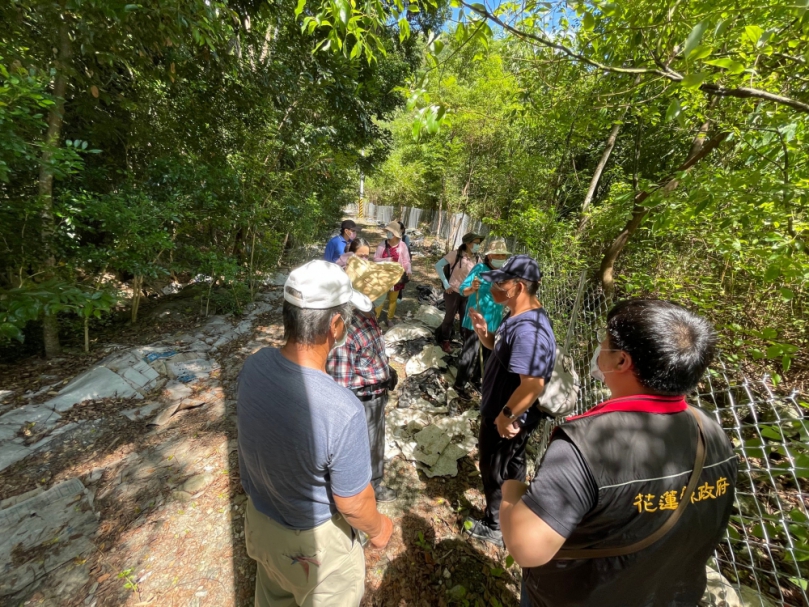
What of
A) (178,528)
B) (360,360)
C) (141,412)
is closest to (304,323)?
(360,360)

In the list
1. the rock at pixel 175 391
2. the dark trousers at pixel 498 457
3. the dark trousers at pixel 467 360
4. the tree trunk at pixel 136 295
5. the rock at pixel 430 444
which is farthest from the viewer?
the tree trunk at pixel 136 295

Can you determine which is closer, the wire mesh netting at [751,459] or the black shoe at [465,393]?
the wire mesh netting at [751,459]

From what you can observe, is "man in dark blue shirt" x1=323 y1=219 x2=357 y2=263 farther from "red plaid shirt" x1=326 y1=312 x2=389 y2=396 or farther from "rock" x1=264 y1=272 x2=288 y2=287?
"red plaid shirt" x1=326 y1=312 x2=389 y2=396

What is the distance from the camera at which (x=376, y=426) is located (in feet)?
7.39

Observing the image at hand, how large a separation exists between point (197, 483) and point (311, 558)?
207cm

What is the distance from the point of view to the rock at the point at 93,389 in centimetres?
335

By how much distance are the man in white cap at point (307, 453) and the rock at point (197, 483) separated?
172 cm

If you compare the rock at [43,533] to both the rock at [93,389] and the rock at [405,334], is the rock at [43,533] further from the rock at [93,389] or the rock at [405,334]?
the rock at [405,334]

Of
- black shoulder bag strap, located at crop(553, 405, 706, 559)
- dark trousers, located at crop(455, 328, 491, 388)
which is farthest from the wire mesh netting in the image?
dark trousers, located at crop(455, 328, 491, 388)

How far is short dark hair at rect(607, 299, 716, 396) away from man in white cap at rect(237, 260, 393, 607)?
990mm

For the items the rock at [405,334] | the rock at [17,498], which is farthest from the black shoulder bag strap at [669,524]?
the rock at [405,334]

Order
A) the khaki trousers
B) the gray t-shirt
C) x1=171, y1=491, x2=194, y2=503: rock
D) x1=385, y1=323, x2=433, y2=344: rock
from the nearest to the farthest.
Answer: the gray t-shirt → the khaki trousers → x1=171, y1=491, x2=194, y2=503: rock → x1=385, y1=323, x2=433, y2=344: rock

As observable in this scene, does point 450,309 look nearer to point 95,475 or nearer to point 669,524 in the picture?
point 669,524

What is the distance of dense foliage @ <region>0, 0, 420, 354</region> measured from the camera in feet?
9.36
